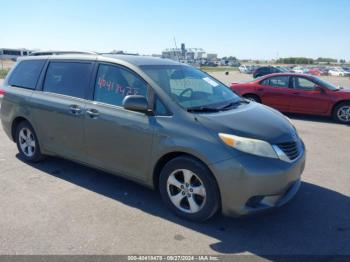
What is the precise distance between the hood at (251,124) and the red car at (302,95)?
662 cm

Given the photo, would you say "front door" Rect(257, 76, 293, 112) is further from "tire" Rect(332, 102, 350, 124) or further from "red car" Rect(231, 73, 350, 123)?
"tire" Rect(332, 102, 350, 124)

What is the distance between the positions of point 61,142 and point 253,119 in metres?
2.68

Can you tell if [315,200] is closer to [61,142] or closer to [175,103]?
[175,103]

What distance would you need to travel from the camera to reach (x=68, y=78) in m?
4.92

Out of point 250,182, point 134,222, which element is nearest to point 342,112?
point 250,182

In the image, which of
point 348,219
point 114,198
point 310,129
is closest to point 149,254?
point 114,198

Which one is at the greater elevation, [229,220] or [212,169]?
[212,169]

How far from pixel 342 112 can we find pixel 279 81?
6.79 feet

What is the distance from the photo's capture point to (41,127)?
5.21 meters

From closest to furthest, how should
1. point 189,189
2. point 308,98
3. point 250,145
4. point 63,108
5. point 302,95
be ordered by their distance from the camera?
point 250,145 < point 189,189 < point 63,108 < point 308,98 < point 302,95

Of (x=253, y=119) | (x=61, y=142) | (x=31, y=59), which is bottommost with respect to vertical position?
(x=61, y=142)

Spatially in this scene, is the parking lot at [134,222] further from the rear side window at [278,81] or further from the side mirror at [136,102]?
the rear side window at [278,81]

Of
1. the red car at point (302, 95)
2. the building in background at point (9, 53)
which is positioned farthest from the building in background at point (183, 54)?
the building in background at point (9, 53)

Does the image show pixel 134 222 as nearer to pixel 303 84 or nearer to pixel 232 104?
pixel 232 104
